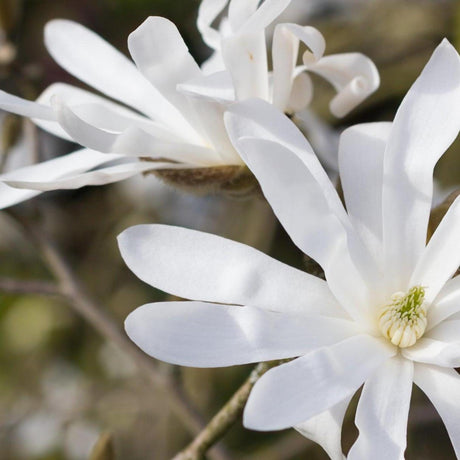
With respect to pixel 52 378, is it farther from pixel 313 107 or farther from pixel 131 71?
pixel 131 71

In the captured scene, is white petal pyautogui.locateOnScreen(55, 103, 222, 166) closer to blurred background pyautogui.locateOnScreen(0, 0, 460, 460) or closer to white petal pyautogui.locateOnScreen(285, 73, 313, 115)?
white petal pyautogui.locateOnScreen(285, 73, 313, 115)

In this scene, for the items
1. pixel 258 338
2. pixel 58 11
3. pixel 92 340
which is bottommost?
pixel 258 338

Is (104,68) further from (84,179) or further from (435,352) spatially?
(435,352)

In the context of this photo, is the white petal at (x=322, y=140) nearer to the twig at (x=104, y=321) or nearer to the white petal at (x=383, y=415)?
the twig at (x=104, y=321)

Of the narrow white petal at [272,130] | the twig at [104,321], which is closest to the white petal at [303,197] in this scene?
the narrow white petal at [272,130]

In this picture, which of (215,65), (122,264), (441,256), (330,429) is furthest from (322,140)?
(122,264)

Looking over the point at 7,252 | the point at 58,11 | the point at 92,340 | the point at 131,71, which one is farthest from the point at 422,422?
the point at 58,11
